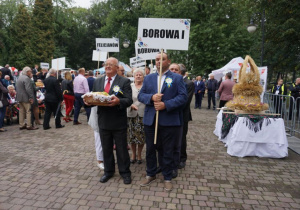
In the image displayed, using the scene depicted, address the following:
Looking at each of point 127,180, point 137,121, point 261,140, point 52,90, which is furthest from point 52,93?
point 261,140

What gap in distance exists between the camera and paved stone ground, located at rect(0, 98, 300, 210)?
3.33 m

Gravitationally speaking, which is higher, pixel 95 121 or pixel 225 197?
pixel 95 121

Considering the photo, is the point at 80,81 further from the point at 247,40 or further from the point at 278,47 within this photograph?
the point at 247,40

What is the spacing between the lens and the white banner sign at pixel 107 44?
9.55 meters

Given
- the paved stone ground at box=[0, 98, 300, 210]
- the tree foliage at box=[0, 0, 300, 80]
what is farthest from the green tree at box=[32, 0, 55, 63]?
the paved stone ground at box=[0, 98, 300, 210]

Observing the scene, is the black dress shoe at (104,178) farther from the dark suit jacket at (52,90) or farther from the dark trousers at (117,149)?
the dark suit jacket at (52,90)

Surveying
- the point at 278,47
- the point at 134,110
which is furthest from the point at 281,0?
the point at 134,110

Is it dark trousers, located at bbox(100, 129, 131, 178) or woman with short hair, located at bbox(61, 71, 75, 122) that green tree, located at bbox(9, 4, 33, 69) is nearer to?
woman with short hair, located at bbox(61, 71, 75, 122)

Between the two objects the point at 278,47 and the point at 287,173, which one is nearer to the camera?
the point at 287,173

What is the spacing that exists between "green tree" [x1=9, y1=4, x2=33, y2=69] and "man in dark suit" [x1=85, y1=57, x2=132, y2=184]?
3615 centimetres

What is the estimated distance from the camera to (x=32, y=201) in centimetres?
335

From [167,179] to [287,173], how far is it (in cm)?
249

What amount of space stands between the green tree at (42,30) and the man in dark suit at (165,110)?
36.9 meters

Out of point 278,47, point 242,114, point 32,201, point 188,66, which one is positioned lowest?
point 32,201
